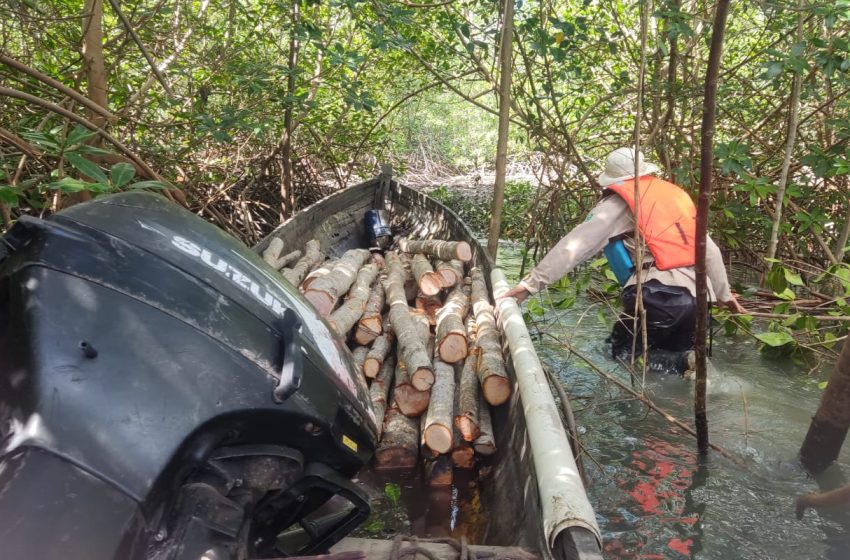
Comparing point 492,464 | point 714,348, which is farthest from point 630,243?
point 714,348

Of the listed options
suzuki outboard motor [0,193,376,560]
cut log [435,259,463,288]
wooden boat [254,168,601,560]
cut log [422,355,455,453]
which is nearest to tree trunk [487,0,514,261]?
cut log [435,259,463,288]

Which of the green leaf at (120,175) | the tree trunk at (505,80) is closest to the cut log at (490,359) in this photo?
the tree trunk at (505,80)

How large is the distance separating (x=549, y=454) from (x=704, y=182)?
1.10 metres

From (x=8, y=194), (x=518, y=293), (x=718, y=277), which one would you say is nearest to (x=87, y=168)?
(x=8, y=194)

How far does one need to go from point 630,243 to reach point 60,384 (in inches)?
132

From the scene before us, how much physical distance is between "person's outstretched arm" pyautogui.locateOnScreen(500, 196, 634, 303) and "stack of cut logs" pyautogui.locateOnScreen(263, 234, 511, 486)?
1.14ft

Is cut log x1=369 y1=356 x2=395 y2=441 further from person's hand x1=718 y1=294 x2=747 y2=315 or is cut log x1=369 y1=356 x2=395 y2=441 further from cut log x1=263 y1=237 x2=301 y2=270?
person's hand x1=718 y1=294 x2=747 y2=315

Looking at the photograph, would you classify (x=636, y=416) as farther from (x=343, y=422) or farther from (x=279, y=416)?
(x=279, y=416)

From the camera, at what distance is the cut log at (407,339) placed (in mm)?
3111

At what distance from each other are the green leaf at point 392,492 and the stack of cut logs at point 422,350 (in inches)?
3.3

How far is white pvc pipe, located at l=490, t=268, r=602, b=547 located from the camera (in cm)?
163

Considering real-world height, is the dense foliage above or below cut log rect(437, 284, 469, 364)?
above

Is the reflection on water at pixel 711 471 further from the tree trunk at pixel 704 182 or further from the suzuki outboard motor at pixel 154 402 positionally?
the suzuki outboard motor at pixel 154 402

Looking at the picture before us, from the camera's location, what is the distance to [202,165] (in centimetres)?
773
